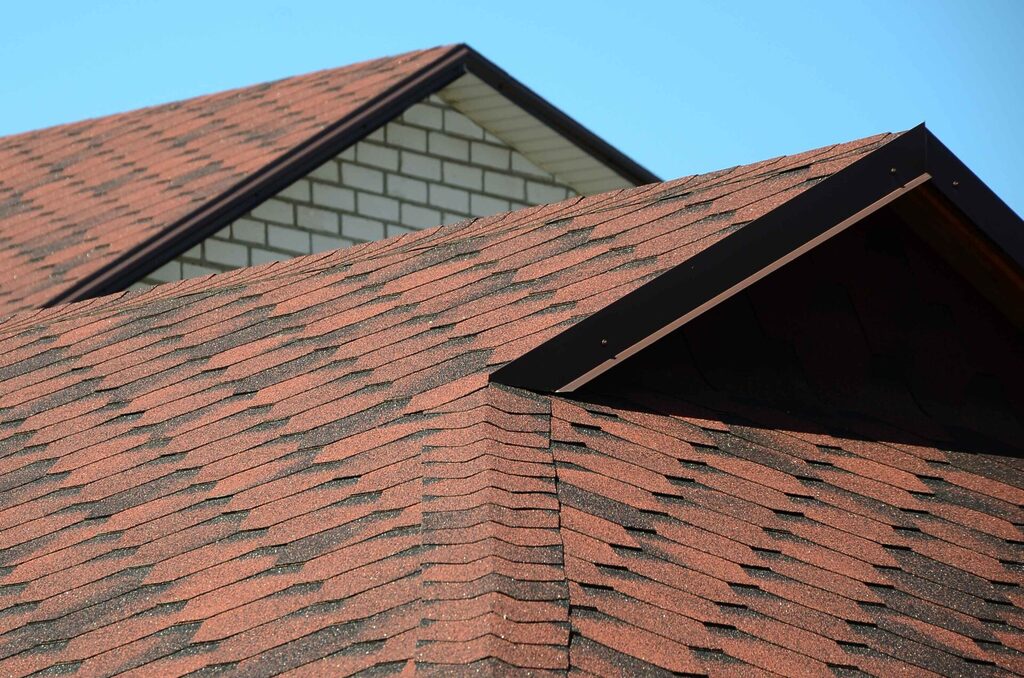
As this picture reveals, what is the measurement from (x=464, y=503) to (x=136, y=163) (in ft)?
29.5

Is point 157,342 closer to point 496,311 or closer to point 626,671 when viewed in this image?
point 496,311

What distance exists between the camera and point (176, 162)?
13.3m

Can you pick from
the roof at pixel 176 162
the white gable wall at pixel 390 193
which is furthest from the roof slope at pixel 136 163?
the white gable wall at pixel 390 193

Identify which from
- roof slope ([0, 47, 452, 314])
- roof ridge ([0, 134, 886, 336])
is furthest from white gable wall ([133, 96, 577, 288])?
roof ridge ([0, 134, 886, 336])

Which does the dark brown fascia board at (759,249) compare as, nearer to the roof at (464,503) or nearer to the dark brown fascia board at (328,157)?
the roof at (464,503)

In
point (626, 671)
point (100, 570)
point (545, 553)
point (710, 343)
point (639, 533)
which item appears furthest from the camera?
point (710, 343)

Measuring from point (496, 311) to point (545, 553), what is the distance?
181cm

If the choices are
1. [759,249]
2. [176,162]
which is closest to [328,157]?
[176,162]

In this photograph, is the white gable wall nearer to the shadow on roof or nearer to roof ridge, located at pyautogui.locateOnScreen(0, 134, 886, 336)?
roof ridge, located at pyautogui.locateOnScreen(0, 134, 886, 336)

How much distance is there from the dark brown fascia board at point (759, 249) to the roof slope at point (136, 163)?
6030mm

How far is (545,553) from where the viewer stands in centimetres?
505

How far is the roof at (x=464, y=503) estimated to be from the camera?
16.3 ft

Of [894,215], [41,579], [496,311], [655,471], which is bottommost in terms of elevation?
[41,579]

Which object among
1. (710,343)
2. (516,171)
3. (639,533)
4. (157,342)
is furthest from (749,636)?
(516,171)
